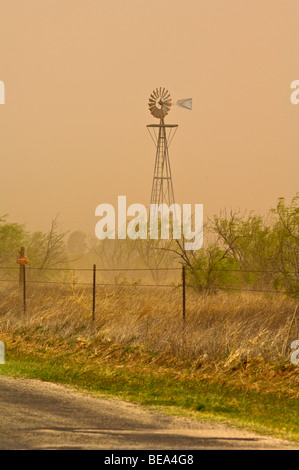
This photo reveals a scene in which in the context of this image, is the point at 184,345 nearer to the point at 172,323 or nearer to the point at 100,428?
the point at 172,323

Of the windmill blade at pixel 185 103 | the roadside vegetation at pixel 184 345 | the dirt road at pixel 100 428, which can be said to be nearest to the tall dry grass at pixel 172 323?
the roadside vegetation at pixel 184 345

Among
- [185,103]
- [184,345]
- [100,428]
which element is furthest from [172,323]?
[185,103]

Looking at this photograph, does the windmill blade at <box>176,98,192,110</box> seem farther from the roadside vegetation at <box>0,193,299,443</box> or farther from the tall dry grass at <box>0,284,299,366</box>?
the tall dry grass at <box>0,284,299,366</box>

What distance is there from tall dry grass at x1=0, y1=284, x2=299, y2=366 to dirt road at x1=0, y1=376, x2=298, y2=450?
465cm

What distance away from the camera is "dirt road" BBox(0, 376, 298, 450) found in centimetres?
855

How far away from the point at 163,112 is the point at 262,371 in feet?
151

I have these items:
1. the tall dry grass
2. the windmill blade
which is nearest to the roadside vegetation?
the tall dry grass

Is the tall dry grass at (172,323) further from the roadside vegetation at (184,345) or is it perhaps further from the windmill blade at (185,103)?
the windmill blade at (185,103)

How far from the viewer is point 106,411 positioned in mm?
10805

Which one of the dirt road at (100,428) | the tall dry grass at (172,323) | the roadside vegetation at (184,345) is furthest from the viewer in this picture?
the tall dry grass at (172,323)

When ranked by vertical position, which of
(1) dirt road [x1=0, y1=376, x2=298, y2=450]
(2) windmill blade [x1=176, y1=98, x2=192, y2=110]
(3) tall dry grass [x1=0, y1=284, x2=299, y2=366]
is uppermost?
(2) windmill blade [x1=176, y1=98, x2=192, y2=110]

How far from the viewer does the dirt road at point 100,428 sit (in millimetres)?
8555

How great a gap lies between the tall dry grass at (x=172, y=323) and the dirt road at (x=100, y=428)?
15.2 ft
